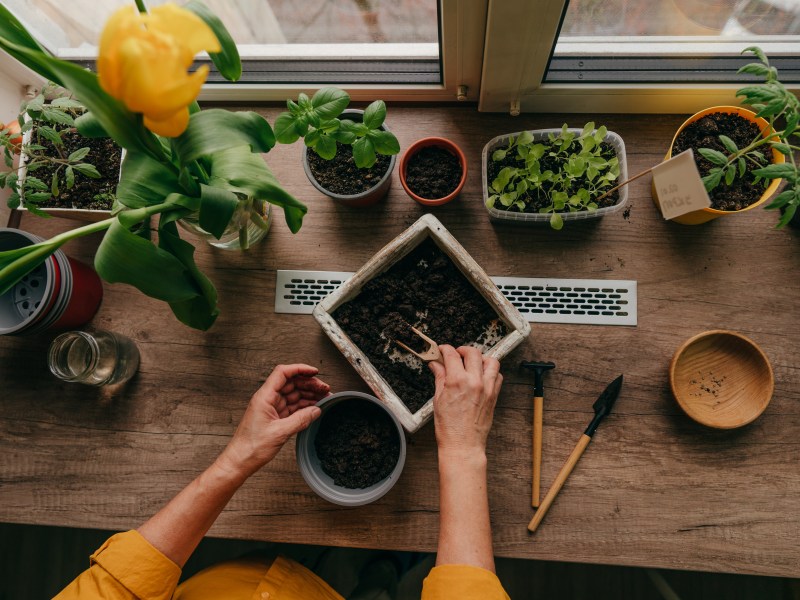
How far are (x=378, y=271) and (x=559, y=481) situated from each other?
0.54 metres

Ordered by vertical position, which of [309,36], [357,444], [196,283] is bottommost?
[357,444]

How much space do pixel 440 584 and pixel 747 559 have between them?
608 millimetres

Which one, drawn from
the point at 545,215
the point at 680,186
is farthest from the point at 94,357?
the point at 680,186

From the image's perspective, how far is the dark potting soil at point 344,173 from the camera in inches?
40.8

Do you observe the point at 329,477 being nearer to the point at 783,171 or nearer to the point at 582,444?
the point at 582,444

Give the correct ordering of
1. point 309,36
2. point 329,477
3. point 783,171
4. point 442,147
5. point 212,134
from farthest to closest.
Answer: point 309,36 < point 442,147 < point 329,477 < point 783,171 < point 212,134

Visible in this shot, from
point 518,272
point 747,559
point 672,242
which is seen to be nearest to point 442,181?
point 518,272

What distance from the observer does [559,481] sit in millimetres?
991

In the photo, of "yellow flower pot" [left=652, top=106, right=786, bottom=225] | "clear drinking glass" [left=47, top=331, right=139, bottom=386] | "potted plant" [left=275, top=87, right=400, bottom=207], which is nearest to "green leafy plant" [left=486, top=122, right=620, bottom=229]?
"yellow flower pot" [left=652, top=106, right=786, bottom=225]

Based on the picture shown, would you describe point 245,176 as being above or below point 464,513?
above

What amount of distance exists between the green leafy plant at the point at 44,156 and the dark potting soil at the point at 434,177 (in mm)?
611

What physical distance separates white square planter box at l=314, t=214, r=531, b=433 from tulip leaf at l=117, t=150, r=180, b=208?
0.34 m

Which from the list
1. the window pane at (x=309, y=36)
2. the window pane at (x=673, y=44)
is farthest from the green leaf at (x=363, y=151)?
the window pane at (x=673, y=44)

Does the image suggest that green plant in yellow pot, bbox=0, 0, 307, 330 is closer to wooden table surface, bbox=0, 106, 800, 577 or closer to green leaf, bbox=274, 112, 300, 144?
green leaf, bbox=274, 112, 300, 144
